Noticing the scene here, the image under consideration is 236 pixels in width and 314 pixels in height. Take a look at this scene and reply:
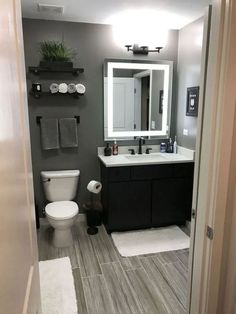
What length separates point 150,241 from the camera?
2.94 metres

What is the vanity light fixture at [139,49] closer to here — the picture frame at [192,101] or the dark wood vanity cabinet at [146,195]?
the picture frame at [192,101]

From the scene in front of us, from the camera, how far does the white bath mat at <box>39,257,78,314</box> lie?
197 centimetres

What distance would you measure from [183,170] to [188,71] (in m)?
1.20

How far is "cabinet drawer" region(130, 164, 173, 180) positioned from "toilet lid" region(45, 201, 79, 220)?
755 mm

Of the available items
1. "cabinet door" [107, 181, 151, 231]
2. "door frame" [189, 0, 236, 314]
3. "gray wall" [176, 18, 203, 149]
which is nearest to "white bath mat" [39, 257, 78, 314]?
"cabinet door" [107, 181, 151, 231]

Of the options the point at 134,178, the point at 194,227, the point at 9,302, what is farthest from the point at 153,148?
the point at 9,302

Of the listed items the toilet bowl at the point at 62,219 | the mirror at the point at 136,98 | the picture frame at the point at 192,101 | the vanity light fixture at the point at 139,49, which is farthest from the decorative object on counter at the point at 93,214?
the vanity light fixture at the point at 139,49

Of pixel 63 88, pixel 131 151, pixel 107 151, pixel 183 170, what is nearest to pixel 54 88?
pixel 63 88

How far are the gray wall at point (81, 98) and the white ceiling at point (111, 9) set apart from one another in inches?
5.2

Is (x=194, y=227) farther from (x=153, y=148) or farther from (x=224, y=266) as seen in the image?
(x=153, y=148)

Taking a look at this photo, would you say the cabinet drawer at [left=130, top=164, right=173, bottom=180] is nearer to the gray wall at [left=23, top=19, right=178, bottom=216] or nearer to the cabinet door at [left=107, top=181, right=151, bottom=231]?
the cabinet door at [left=107, top=181, right=151, bottom=231]

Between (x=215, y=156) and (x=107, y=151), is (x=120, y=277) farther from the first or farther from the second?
(x=215, y=156)

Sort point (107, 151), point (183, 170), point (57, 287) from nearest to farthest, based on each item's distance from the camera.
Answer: point (57, 287)
point (183, 170)
point (107, 151)

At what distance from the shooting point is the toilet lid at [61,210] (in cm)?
269
